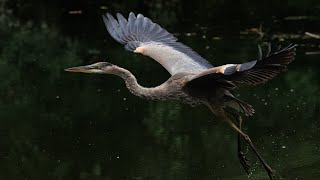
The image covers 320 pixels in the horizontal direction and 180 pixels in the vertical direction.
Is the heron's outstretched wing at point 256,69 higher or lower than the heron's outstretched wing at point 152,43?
higher

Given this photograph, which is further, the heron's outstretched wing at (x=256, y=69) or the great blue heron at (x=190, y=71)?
the great blue heron at (x=190, y=71)

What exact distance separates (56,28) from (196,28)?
11.4ft

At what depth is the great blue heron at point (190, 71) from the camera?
660 cm

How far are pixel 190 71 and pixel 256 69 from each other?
117 cm

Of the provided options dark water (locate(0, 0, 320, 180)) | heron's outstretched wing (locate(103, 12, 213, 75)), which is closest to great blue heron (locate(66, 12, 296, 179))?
heron's outstretched wing (locate(103, 12, 213, 75))

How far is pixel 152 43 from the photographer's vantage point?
871 cm

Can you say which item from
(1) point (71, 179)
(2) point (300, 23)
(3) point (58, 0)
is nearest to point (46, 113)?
(1) point (71, 179)

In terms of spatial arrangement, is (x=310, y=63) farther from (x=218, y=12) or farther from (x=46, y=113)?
(x=218, y=12)

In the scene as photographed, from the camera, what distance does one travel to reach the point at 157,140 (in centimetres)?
993

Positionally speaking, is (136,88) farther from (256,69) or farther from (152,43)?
(256,69)

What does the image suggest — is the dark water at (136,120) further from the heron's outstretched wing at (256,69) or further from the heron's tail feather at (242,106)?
the heron's outstretched wing at (256,69)

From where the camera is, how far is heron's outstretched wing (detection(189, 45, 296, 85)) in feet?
21.1

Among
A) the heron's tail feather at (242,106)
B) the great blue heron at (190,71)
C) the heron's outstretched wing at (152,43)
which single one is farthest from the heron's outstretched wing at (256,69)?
the heron's outstretched wing at (152,43)

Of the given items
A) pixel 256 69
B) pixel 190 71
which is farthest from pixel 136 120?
pixel 256 69
